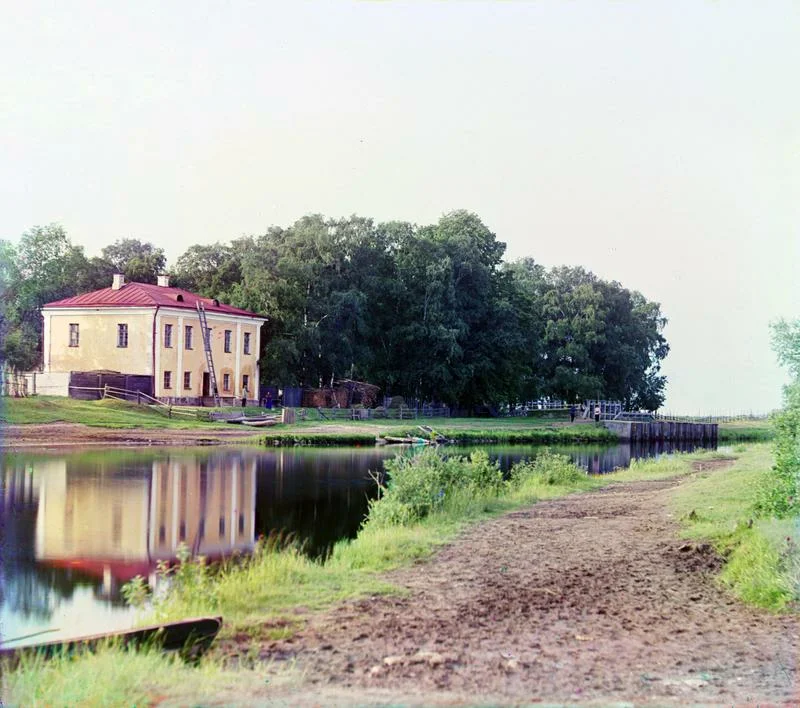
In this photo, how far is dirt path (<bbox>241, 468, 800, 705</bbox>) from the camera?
22.9ft

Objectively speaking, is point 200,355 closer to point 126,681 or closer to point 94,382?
point 94,382

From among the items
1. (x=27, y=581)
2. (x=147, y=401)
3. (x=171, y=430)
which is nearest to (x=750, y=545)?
(x=27, y=581)

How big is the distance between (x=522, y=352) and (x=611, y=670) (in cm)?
6155

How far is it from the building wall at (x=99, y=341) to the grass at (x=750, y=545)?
34912 millimetres

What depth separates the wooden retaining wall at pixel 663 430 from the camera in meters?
65.4

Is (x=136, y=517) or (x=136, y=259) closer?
(x=136, y=517)

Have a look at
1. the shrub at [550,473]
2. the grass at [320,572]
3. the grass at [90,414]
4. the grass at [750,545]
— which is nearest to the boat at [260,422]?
the grass at [90,414]

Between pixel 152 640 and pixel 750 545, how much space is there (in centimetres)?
767

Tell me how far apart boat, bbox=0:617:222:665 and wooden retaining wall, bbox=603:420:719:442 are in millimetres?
58854

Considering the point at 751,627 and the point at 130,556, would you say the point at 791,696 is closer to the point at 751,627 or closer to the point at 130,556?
the point at 751,627

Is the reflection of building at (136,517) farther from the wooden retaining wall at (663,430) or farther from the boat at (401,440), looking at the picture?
the wooden retaining wall at (663,430)

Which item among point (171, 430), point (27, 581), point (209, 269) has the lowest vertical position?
point (27, 581)

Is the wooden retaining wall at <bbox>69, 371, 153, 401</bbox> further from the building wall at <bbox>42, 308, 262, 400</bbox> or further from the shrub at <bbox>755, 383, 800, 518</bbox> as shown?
the shrub at <bbox>755, 383, 800, 518</bbox>

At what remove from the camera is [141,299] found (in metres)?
47.9
